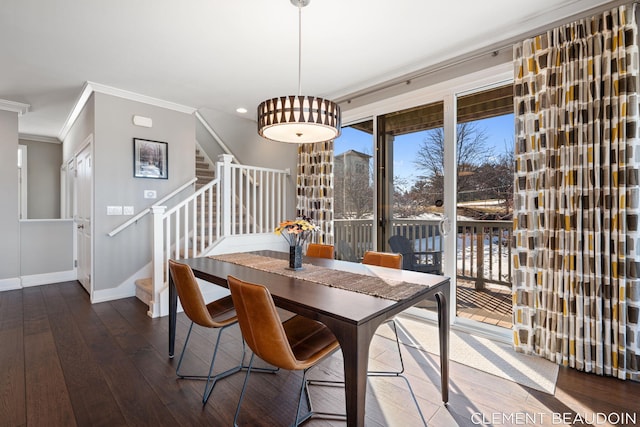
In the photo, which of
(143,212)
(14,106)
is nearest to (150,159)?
(143,212)

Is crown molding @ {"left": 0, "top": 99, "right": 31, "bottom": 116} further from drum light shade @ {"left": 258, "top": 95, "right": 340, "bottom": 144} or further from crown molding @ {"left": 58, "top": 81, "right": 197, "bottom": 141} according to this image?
drum light shade @ {"left": 258, "top": 95, "right": 340, "bottom": 144}

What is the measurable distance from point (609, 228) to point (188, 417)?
9.40ft

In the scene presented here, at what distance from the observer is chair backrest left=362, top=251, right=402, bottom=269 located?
244 centimetres

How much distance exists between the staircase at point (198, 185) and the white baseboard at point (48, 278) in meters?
1.75

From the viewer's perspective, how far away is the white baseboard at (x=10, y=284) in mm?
4336

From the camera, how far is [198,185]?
5504mm

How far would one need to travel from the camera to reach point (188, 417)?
68.9 inches

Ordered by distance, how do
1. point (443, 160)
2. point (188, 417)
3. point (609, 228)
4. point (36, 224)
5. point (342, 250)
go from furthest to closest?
point (36, 224), point (342, 250), point (443, 160), point (609, 228), point (188, 417)

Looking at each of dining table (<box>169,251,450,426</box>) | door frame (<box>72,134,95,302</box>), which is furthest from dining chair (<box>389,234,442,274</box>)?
door frame (<box>72,134,95,302</box>)

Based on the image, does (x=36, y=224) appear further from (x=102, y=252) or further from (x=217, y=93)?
(x=217, y=93)

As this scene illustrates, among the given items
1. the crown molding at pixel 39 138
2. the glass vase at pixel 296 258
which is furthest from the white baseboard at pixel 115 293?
the crown molding at pixel 39 138

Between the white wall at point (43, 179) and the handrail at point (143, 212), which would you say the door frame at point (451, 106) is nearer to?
the handrail at point (143, 212)

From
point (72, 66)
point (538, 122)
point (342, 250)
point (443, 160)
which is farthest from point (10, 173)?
point (538, 122)

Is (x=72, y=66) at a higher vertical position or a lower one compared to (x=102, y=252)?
higher
